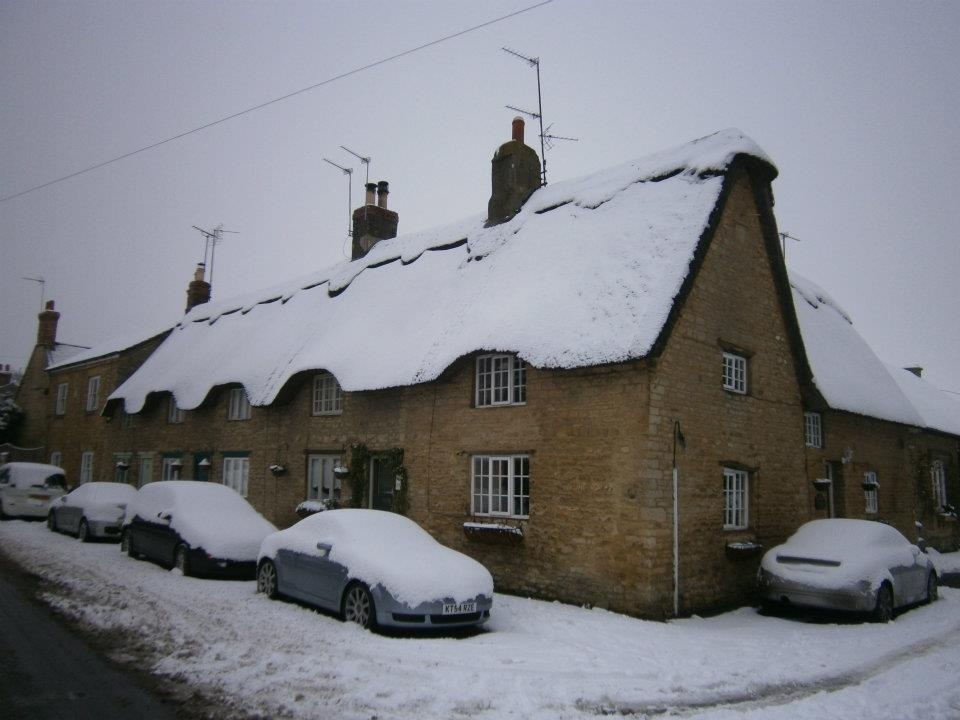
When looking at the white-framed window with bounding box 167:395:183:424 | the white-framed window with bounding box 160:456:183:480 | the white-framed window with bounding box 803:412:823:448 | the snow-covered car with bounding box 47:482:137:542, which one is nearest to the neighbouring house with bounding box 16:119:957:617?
the white-framed window with bounding box 803:412:823:448

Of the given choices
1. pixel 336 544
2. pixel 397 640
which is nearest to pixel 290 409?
pixel 336 544

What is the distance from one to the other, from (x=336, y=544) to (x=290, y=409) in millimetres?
9216

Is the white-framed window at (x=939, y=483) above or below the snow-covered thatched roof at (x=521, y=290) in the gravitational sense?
below

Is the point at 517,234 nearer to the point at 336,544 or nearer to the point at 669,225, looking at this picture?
the point at 669,225

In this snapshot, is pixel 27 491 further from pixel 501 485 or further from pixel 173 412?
pixel 501 485

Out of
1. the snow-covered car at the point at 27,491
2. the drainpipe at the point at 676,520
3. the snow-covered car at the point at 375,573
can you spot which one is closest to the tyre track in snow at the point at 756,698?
the snow-covered car at the point at 375,573

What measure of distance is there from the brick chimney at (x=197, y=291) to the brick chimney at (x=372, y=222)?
11.0 metres

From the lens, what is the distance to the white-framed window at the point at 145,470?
24.0 metres

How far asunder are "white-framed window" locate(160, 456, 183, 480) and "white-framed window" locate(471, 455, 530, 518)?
13.2m

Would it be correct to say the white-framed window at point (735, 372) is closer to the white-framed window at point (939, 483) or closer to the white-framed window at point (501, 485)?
the white-framed window at point (501, 485)

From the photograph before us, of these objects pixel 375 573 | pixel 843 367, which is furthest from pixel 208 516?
pixel 843 367

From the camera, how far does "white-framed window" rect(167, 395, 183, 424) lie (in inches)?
909

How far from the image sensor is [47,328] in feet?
115

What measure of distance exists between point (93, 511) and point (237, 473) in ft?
13.2
